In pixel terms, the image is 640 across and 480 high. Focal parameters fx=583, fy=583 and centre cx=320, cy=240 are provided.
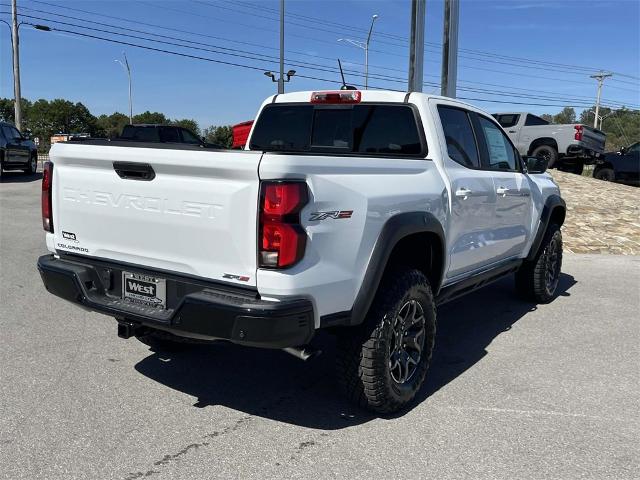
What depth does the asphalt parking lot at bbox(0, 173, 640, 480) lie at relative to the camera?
2939 millimetres

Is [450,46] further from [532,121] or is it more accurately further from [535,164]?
[535,164]

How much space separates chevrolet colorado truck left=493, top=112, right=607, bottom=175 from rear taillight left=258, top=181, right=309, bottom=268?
16431 mm

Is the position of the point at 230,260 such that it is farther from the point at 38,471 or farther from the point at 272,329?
the point at 38,471

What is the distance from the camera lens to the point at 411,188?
3.58 meters

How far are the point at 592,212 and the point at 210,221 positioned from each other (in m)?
11.5

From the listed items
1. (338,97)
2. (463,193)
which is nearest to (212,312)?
(463,193)

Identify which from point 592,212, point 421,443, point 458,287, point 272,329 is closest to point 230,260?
point 272,329

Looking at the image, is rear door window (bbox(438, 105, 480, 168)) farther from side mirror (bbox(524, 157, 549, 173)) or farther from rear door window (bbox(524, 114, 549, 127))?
rear door window (bbox(524, 114, 549, 127))

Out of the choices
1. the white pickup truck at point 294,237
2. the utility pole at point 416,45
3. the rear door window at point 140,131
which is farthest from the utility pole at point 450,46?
the white pickup truck at point 294,237

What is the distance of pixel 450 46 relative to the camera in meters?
14.9

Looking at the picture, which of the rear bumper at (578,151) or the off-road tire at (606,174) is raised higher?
the rear bumper at (578,151)

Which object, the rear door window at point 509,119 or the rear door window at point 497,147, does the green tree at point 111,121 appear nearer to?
the rear door window at point 509,119

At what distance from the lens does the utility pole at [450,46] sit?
14.8 metres

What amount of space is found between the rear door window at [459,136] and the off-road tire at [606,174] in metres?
18.0
